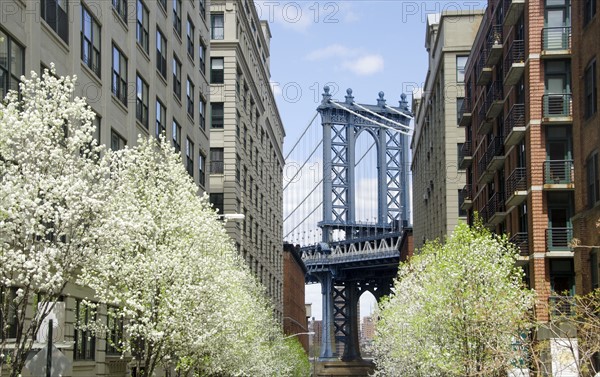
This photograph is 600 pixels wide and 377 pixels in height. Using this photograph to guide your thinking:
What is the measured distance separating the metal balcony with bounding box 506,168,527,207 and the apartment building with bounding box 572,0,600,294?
14.4m

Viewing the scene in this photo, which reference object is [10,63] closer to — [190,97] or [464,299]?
[464,299]

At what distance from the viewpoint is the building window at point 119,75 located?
40625 mm

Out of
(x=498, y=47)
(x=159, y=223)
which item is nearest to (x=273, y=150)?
(x=498, y=47)

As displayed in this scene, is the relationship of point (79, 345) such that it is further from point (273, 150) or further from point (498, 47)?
point (273, 150)

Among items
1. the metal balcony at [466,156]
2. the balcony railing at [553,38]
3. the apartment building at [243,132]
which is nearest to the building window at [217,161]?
the apartment building at [243,132]

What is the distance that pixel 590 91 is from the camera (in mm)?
34781

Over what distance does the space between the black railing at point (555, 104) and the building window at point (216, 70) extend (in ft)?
103

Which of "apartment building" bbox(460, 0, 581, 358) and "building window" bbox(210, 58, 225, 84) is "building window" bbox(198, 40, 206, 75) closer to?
"building window" bbox(210, 58, 225, 84)

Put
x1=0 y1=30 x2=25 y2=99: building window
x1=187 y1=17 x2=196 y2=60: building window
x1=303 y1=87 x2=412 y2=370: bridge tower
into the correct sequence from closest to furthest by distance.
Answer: x1=0 y1=30 x2=25 y2=99: building window, x1=187 y1=17 x2=196 y2=60: building window, x1=303 y1=87 x2=412 y2=370: bridge tower

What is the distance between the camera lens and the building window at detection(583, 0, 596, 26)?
34.3 metres

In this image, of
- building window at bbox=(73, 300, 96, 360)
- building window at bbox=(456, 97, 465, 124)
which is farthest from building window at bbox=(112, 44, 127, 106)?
building window at bbox=(456, 97, 465, 124)

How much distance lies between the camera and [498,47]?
57125 millimetres

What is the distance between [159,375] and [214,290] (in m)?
15.7

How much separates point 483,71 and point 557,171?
44.8 ft
